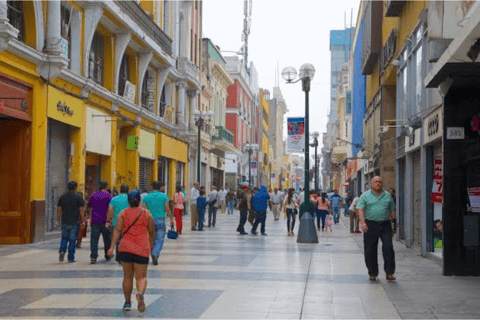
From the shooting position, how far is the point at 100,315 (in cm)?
897

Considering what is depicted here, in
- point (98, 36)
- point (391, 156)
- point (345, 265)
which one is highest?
point (98, 36)

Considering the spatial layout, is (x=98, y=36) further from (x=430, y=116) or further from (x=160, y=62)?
(x=430, y=116)

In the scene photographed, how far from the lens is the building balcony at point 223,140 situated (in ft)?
192

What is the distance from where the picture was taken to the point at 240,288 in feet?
37.9

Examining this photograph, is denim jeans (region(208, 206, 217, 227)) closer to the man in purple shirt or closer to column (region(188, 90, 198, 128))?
column (region(188, 90, 198, 128))

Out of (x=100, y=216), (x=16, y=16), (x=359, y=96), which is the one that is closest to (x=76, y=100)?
(x=16, y=16)

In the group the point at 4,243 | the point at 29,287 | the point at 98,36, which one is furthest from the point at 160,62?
the point at 29,287

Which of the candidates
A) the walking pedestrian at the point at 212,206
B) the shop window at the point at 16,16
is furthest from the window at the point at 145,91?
the shop window at the point at 16,16

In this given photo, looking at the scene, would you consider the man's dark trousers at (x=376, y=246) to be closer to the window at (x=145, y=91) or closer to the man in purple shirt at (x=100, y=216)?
the man in purple shirt at (x=100, y=216)

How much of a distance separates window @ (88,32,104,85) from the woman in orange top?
721 inches

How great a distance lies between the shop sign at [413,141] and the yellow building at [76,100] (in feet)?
30.9

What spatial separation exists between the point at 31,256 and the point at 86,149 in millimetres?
9021

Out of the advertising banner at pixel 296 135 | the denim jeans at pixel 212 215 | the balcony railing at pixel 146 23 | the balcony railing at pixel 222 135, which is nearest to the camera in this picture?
the advertising banner at pixel 296 135

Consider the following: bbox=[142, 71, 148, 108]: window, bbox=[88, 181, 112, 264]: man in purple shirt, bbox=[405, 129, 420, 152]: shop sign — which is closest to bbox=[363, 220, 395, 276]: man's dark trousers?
bbox=[88, 181, 112, 264]: man in purple shirt
